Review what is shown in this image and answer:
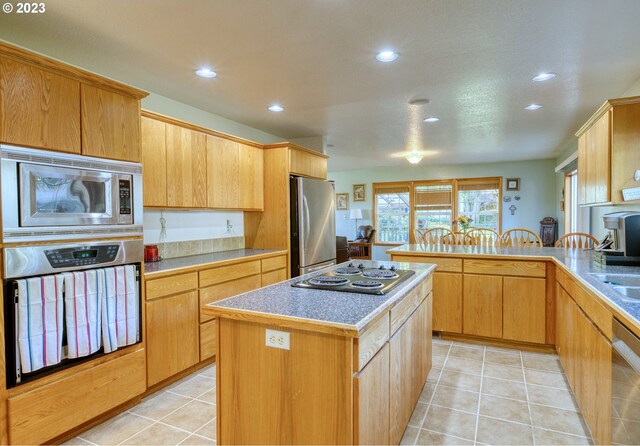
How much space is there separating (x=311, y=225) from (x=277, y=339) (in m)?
2.92

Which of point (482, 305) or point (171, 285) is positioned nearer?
point (171, 285)

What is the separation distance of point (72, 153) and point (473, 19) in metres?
2.43

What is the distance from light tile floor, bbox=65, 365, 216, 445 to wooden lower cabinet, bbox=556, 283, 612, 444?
79.0 inches

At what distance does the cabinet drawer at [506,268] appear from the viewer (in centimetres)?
314

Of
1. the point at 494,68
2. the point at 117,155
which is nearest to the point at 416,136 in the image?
the point at 494,68

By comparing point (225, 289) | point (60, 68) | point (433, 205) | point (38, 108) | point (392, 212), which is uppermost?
point (60, 68)

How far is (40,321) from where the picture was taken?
1.80m

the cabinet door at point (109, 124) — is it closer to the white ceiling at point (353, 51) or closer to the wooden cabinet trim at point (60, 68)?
the wooden cabinet trim at point (60, 68)

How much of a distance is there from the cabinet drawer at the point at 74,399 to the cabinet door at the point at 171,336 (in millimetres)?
125

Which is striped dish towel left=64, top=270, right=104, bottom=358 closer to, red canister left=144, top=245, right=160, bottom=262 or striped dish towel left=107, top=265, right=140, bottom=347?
striped dish towel left=107, top=265, right=140, bottom=347

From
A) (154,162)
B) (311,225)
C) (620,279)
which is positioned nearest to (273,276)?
(311,225)

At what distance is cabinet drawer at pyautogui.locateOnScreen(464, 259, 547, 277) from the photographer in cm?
314

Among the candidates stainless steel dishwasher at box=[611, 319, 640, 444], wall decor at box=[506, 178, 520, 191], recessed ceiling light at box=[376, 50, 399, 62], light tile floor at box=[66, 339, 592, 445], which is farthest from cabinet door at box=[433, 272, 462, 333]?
wall decor at box=[506, 178, 520, 191]

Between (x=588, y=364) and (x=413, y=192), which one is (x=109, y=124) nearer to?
(x=588, y=364)
